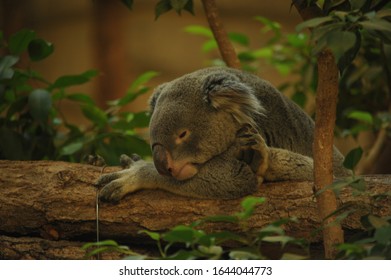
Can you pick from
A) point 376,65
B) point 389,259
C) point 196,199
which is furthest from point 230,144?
point 376,65

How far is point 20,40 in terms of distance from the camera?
397 cm

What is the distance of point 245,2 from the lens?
1088 cm

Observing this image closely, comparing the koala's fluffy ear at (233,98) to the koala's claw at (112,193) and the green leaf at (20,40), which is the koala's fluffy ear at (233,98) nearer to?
the koala's claw at (112,193)

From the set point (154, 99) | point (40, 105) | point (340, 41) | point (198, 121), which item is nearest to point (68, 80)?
point (40, 105)

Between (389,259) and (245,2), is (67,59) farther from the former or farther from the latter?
(389,259)

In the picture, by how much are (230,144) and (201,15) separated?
8.13 meters

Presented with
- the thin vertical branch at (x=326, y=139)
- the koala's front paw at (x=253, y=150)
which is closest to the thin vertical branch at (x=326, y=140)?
the thin vertical branch at (x=326, y=139)

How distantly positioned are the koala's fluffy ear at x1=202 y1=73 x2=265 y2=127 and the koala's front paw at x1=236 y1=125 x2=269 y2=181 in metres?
0.07

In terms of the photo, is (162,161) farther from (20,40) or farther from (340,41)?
(20,40)

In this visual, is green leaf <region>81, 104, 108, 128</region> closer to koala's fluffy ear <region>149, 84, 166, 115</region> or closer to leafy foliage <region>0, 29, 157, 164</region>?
leafy foliage <region>0, 29, 157, 164</region>

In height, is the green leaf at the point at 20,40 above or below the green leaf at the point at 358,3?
above

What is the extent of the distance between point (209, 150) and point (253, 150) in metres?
0.22

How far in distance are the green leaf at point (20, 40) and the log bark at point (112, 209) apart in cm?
109

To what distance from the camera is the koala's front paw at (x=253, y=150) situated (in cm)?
307
